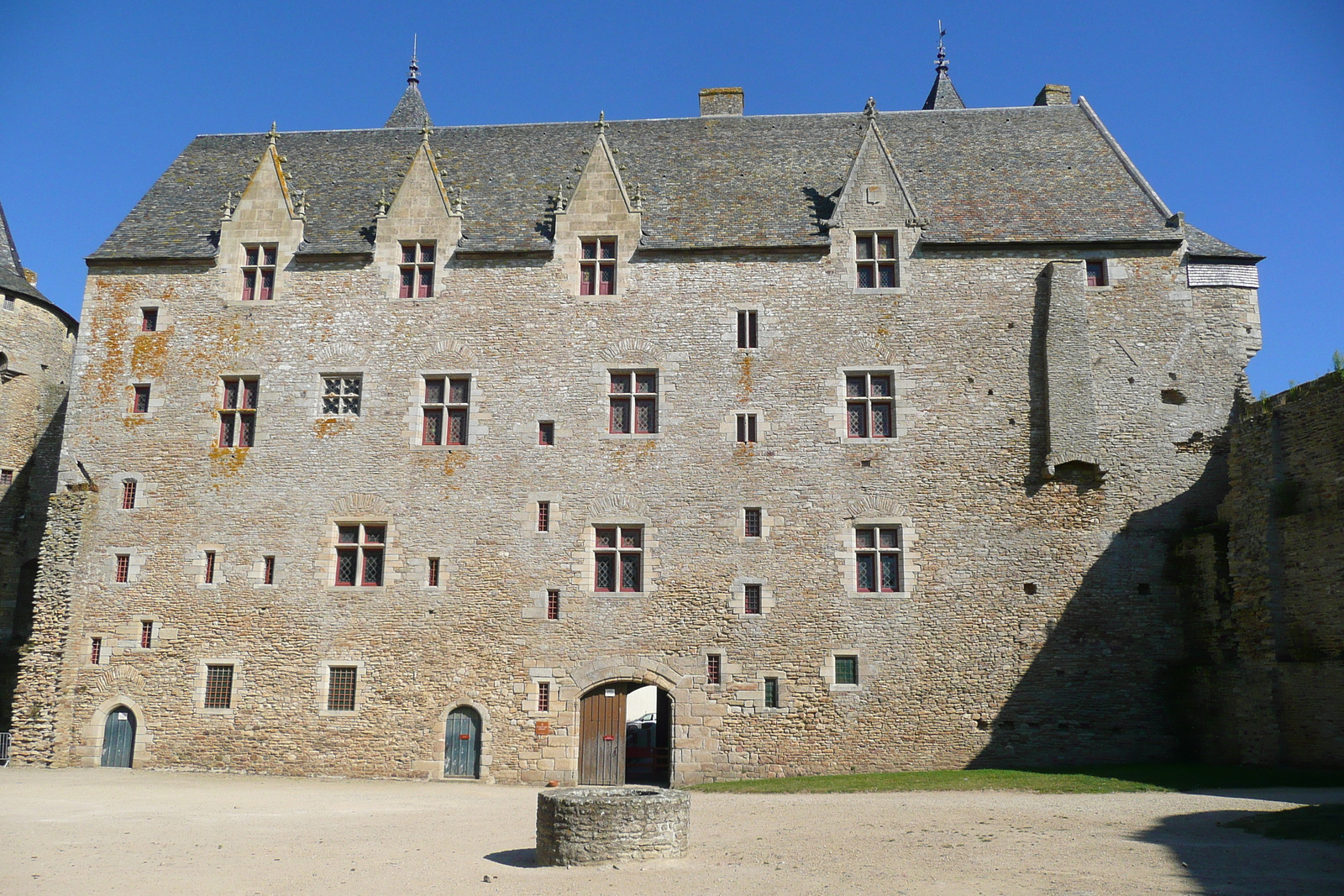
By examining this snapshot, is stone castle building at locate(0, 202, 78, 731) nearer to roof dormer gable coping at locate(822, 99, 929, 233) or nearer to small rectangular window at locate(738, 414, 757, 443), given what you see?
small rectangular window at locate(738, 414, 757, 443)

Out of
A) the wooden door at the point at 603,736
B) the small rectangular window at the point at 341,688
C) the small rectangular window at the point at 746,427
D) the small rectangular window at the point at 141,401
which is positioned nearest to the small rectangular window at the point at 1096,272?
the small rectangular window at the point at 746,427

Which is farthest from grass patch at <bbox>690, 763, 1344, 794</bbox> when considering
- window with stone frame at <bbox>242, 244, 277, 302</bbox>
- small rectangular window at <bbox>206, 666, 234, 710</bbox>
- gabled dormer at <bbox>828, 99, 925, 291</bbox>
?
window with stone frame at <bbox>242, 244, 277, 302</bbox>

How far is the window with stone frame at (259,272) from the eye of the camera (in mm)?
22422

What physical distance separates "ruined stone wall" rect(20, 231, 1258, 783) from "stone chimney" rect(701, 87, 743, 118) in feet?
21.7

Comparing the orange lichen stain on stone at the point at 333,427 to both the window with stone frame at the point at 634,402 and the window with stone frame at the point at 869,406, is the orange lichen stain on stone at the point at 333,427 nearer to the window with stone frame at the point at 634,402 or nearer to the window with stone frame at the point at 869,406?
the window with stone frame at the point at 634,402

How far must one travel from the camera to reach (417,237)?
22.4 m

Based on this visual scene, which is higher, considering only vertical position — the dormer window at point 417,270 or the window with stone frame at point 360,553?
the dormer window at point 417,270

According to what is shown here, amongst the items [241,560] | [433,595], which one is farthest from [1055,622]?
[241,560]

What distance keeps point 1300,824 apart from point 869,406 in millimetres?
11248

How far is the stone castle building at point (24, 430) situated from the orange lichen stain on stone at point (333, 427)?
9.58 meters

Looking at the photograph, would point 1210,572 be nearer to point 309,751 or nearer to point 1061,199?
point 1061,199

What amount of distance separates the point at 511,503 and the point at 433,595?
2428mm

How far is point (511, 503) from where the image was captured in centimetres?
2067

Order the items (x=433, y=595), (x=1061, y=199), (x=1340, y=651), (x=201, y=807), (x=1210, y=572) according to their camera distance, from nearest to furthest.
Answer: (x=201, y=807)
(x=1340, y=651)
(x=1210, y=572)
(x=433, y=595)
(x=1061, y=199)
